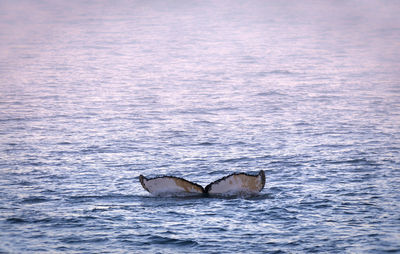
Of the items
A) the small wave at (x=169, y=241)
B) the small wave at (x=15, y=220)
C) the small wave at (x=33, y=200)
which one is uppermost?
the small wave at (x=33, y=200)

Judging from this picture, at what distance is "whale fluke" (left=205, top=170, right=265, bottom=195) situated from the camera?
17500mm

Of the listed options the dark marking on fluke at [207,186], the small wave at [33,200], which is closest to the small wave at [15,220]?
the small wave at [33,200]

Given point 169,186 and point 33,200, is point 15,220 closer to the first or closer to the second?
point 33,200

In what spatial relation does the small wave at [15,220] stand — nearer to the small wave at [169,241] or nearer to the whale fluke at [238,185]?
the small wave at [169,241]

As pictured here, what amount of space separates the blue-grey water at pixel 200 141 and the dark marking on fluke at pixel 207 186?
271 mm

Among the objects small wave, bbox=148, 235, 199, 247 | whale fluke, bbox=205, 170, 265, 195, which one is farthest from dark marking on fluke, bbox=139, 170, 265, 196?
small wave, bbox=148, 235, 199, 247

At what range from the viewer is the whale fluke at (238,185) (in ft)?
57.4

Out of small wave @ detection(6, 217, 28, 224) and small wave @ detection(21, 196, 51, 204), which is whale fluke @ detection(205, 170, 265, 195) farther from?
small wave @ detection(6, 217, 28, 224)

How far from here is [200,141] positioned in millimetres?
25344

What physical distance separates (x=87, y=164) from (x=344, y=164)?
7.86 m

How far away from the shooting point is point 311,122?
28422 millimetres

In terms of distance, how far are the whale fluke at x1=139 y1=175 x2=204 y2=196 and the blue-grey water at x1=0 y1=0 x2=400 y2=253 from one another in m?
0.24

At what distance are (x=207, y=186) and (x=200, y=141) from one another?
770 cm

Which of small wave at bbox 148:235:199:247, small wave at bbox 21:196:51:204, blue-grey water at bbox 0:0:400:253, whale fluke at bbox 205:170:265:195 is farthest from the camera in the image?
small wave at bbox 21:196:51:204
